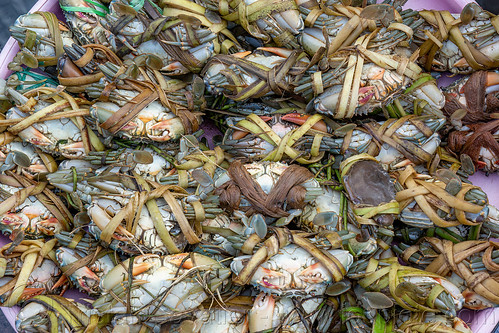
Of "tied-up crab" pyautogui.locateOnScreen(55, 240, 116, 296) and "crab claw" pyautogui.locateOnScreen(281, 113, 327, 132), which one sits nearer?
"tied-up crab" pyautogui.locateOnScreen(55, 240, 116, 296)

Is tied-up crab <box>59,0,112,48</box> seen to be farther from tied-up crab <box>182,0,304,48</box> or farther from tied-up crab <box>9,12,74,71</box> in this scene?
tied-up crab <box>182,0,304,48</box>

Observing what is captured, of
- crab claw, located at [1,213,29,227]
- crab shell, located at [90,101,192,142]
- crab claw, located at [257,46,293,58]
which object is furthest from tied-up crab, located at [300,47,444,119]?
crab claw, located at [1,213,29,227]

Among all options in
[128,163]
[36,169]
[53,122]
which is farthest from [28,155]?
[128,163]

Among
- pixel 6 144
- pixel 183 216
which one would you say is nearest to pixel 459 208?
pixel 183 216

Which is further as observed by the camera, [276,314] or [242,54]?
[242,54]

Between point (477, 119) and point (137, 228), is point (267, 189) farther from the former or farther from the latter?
point (477, 119)

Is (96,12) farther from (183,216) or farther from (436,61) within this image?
(436,61)
